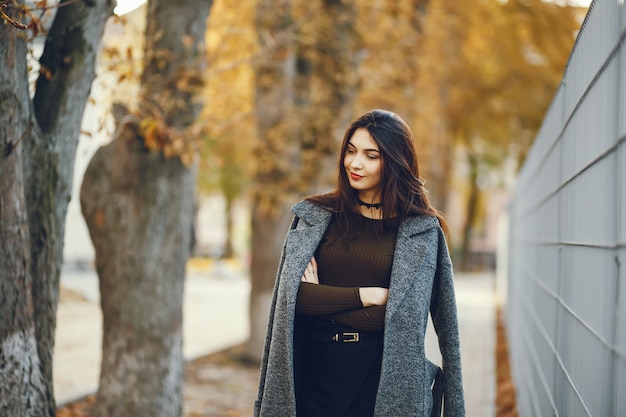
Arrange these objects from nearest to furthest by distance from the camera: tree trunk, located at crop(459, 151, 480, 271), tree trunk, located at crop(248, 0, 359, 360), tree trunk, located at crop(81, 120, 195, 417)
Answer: tree trunk, located at crop(81, 120, 195, 417)
tree trunk, located at crop(248, 0, 359, 360)
tree trunk, located at crop(459, 151, 480, 271)

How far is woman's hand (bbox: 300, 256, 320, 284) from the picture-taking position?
12.4 ft

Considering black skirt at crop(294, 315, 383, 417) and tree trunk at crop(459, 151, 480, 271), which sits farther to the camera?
tree trunk at crop(459, 151, 480, 271)

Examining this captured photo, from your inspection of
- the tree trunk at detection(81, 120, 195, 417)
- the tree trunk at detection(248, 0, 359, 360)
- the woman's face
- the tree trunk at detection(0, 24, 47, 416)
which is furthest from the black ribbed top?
the tree trunk at detection(248, 0, 359, 360)

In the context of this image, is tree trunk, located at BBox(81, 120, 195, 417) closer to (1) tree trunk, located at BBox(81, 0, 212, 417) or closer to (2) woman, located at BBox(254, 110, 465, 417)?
(1) tree trunk, located at BBox(81, 0, 212, 417)

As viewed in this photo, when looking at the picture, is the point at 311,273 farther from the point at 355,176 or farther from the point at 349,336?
the point at 355,176

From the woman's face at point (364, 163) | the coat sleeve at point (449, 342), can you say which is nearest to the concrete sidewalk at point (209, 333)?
the coat sleeve at point (449, 342)

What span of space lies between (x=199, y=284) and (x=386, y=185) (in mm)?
25638

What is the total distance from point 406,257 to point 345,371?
0.54 meters

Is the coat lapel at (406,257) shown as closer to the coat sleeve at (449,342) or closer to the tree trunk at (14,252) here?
the coat sleeve at (449,342)

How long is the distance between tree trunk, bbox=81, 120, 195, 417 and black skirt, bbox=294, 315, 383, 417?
3.11m

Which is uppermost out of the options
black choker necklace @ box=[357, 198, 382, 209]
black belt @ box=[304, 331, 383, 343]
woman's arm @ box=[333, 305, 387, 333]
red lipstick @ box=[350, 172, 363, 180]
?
red lipstick @ box=[350, 172, 363, 180]

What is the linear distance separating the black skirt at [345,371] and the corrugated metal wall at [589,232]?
31.6 inches

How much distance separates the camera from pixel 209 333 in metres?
15.5

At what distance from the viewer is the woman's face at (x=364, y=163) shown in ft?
12.4
